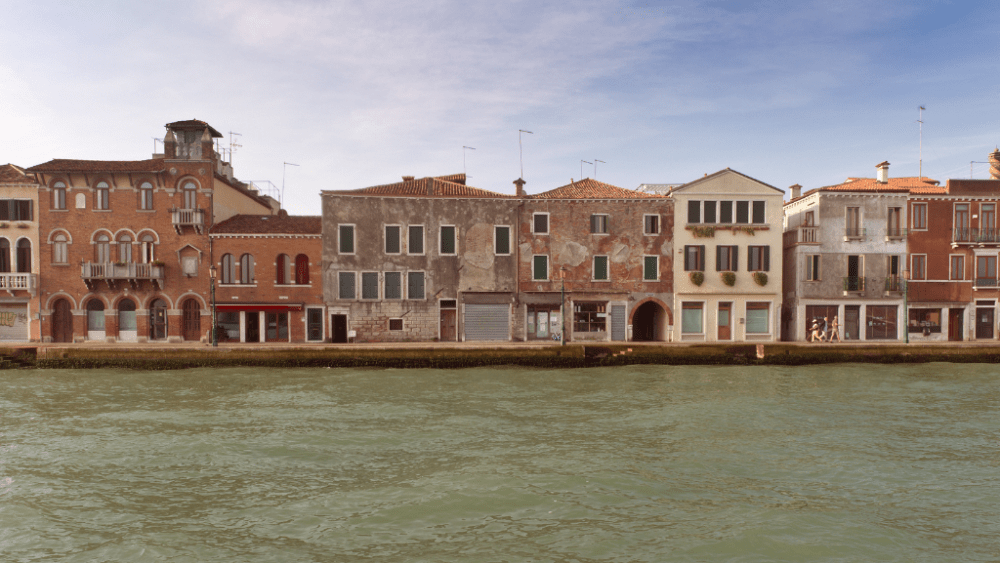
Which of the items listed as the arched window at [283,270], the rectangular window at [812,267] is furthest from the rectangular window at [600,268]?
the arched window at [283,270]

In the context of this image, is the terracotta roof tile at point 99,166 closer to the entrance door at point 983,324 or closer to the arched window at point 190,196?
the arched window at point 190,196

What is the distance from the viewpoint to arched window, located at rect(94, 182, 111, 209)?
29.8 meters

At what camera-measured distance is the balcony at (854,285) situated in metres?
30.8

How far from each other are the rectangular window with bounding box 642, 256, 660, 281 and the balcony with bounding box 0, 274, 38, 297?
30.7m

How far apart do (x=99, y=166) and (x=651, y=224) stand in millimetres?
28152

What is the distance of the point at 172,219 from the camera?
97.8ft

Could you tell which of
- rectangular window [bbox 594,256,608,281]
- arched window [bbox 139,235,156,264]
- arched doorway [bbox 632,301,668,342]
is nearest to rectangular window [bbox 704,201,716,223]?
arched doorway [bbox 632,301,668,342]

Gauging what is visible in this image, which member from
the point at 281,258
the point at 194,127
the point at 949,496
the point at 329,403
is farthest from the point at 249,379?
the point at 949,496

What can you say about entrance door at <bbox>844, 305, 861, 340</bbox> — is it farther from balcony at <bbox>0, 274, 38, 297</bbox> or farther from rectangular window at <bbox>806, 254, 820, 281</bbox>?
balcony at <bbox>0, 274, 38, 297</bbox>

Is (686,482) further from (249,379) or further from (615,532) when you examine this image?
(249,379)

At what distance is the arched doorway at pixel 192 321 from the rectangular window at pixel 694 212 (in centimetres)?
2554

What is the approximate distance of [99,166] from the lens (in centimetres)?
2978

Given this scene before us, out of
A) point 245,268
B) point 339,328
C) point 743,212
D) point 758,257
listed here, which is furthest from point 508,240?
point 245,268

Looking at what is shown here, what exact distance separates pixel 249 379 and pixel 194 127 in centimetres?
1576
